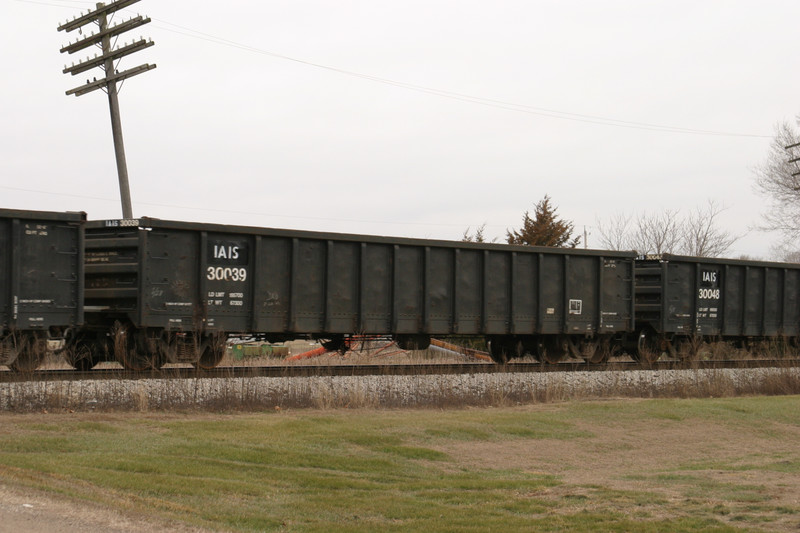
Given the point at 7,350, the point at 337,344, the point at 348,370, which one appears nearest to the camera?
the point at 7,350

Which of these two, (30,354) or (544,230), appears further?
(544,230)

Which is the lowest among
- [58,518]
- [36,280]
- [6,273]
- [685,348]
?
[58,518]

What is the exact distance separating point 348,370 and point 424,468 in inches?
261

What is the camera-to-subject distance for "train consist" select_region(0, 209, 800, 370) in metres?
14.5

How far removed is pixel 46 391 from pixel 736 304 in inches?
772

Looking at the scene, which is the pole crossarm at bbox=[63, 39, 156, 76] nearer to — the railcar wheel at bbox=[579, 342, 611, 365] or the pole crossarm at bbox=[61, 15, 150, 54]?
the pole crossarm at bbox=[61, 15, 150, 54]

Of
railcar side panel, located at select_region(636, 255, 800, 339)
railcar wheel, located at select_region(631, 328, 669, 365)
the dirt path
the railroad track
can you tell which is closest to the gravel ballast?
the railroad track

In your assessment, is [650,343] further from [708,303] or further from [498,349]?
[498,349]

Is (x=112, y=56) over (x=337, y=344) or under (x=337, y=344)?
over

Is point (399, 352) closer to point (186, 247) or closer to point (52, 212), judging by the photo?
point (186, 247)

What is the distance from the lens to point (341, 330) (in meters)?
17.9

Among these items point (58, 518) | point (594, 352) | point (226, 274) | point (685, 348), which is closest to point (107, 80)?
point (226, 274)

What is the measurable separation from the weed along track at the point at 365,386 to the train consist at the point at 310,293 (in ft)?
3.03

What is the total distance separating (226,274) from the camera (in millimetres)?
16531
